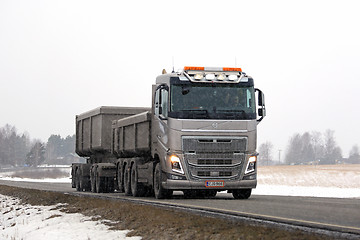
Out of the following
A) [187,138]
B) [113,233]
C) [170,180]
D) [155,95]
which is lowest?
[113,233]

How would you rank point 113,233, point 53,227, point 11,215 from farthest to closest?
1. point 11,215
2. point 53,227
3. point 113,233

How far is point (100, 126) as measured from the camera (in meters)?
28.2

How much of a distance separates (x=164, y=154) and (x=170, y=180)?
0.82 metres

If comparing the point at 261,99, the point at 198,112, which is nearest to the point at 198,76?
the point at 198,112

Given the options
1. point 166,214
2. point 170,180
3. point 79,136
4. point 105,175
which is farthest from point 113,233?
point 79,136

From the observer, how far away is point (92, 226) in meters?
14.7

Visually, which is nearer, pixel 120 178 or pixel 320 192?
pixel 120 178

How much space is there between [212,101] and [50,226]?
19.5ft

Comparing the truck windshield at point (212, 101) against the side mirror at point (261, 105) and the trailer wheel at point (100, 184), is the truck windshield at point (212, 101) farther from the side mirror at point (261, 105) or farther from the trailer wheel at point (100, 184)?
the trailer wheel at point (100, 184)

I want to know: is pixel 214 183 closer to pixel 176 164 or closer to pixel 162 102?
pixel 176 164

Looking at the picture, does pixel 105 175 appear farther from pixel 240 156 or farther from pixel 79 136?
pixel 240 156

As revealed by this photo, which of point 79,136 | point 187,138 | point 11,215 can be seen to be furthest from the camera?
point 79,136

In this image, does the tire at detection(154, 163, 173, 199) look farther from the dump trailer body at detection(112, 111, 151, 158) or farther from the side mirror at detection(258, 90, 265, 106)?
the side mirror at detection(258, 90, 265, 106)

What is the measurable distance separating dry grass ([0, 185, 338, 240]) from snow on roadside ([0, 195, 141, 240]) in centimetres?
40
